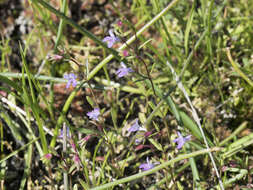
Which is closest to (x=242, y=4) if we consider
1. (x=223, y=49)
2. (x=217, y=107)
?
Result: (x=223, y=49)

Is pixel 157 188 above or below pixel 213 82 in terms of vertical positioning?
below

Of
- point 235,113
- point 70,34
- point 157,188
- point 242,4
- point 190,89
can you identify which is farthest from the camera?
point 70,34

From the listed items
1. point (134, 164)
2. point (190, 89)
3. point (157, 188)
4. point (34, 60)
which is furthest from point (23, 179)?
point (190, 89)

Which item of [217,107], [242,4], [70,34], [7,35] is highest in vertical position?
[7,35]

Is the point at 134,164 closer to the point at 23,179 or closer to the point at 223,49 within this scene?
the point at 23,179

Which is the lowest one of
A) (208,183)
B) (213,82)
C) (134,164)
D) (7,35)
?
(208,183)

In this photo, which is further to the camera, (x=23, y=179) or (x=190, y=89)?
(x=190, y=89)

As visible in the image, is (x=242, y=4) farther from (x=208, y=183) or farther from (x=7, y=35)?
(x=7, y=35)

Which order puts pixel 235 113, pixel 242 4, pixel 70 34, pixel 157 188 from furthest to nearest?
pixel 70 34 < pixel 242 4 < pixel 235 113 < pixel 157 188

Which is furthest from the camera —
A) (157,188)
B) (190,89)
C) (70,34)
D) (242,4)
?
(70,34)
